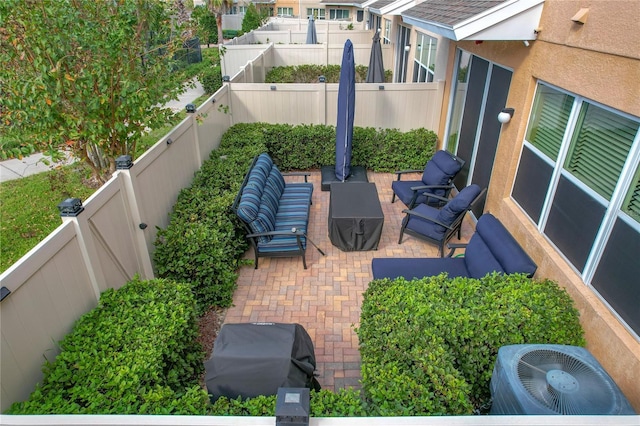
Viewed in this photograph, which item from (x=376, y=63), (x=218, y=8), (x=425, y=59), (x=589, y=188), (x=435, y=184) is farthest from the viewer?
(x=218, y=8)

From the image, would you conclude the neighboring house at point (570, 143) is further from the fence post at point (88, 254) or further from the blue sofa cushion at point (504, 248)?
the fence post at point (88, 254)

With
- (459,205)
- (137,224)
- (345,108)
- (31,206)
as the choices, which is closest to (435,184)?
(459,205)

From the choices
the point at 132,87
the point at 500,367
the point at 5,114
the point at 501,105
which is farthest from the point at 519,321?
the point at 5,114

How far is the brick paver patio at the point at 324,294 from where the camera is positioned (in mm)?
4766

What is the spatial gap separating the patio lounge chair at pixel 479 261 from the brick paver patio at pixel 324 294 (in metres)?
0.68

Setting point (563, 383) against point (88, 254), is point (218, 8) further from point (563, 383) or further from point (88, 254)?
point (563, 383)

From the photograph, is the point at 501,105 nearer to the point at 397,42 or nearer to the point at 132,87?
the point at 132,87

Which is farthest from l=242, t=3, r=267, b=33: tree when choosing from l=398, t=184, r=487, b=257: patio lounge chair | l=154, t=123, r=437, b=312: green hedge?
l=398, t=184, r=487, b=257: patio lounge chair

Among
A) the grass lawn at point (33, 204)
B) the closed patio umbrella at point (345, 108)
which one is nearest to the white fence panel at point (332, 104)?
the closed patio umbrella at point (345, 108)

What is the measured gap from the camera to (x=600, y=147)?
13.0 ft

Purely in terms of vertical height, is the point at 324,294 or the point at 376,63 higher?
the point at 376,63

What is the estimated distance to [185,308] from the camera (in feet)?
13.1

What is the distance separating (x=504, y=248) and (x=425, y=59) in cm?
767

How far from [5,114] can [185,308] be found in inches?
136
